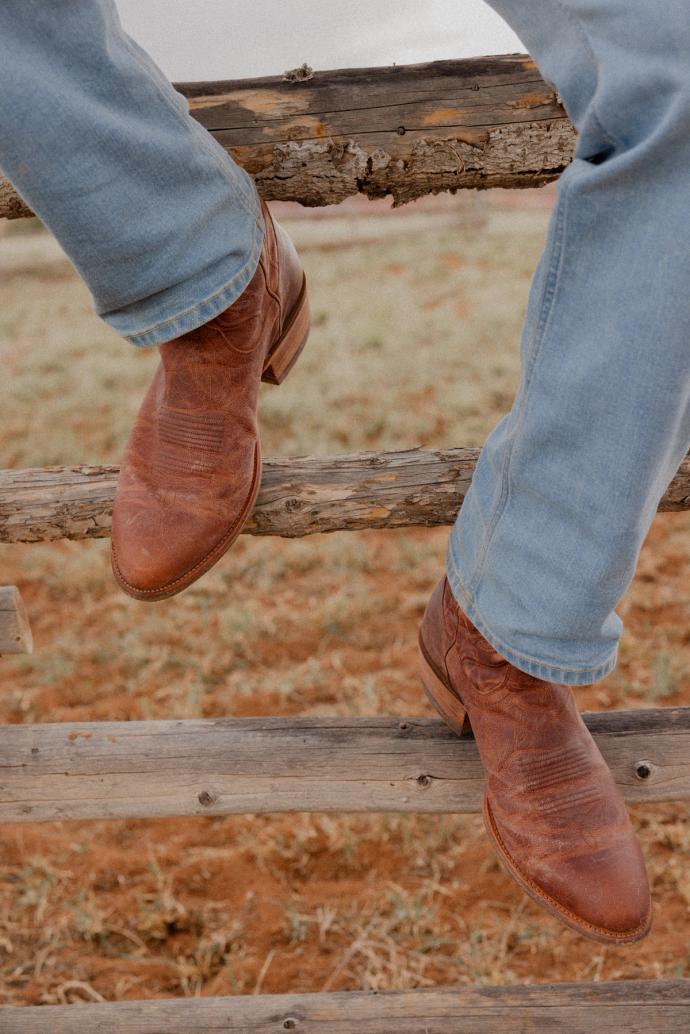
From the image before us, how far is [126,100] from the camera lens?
92 centimetres

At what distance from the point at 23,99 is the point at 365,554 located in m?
2.17

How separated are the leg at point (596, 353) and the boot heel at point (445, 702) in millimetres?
197

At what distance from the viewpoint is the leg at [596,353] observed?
0.75 metres

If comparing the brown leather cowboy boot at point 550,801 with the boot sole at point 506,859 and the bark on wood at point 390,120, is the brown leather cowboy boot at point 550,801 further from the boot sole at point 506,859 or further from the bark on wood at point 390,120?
the bark on wood at point 390,120

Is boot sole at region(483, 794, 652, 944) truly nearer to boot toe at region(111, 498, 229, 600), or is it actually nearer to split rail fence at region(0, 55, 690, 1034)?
split rail fence at region(0, 55, 690, 1034)

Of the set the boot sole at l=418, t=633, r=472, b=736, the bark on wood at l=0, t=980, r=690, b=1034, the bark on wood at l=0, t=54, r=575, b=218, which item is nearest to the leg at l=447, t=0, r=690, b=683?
the boot sole at l=418, t=633, r=472, b=736

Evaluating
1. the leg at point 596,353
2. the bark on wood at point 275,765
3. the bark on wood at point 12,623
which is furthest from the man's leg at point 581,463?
the bark on wood at point 12,623

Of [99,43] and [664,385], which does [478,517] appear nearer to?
[664,385]

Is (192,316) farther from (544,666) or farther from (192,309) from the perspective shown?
(544,666)

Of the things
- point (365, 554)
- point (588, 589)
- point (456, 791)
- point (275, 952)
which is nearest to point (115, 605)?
point (365, 554)

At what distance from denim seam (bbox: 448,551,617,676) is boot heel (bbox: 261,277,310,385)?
15.1 inches

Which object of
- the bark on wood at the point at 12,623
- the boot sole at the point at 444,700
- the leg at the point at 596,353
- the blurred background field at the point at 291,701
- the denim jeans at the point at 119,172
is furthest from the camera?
the blurred background field at the point at 291,701

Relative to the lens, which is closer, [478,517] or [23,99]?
[23,99]

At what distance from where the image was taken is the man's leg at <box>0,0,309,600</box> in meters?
0.88
